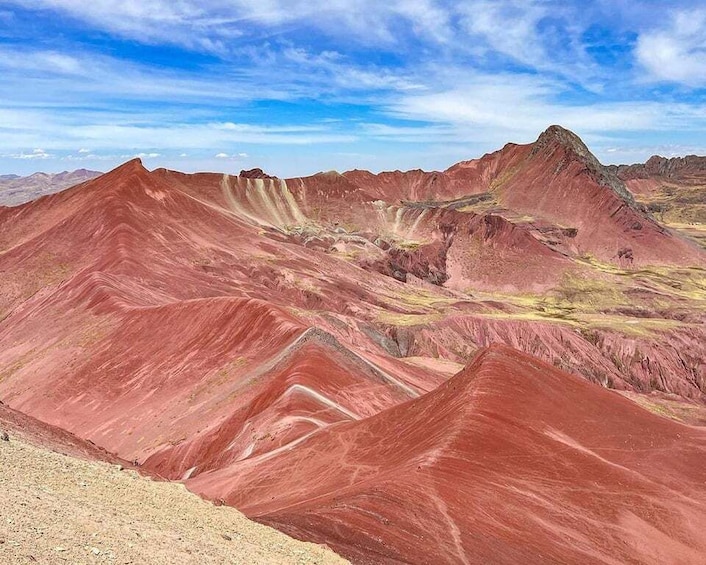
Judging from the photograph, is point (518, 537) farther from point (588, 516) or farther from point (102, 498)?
point (102, 498)

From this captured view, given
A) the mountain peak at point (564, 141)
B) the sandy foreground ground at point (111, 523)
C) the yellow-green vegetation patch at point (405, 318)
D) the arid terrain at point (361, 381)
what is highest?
the mountain peak at point (564, 141)

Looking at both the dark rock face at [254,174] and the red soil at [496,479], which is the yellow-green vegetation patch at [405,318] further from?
the dark rock face at [254,174]

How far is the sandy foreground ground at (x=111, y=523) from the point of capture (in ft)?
31.3

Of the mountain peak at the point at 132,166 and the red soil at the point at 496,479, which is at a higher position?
the mountain peak at the point at 132,166

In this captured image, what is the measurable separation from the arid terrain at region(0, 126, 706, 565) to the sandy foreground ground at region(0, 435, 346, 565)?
→ 0.40 meters

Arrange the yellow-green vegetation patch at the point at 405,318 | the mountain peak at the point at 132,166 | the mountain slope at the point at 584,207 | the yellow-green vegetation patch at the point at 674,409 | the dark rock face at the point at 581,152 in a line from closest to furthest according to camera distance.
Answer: the yellow-green vegetation patch at the point at 674,409 < the yellow-green vegetation patch at the point at 405,318 < the mountain peak at the point at 132,166 < the mountain slope at the point at 584,207 < the dark rock face at the point at 581,152

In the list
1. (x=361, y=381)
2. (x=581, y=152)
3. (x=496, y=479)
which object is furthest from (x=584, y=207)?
(x=496, y=479)

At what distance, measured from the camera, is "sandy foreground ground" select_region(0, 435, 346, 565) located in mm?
9539

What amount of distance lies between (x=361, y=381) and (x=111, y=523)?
28.2 metres

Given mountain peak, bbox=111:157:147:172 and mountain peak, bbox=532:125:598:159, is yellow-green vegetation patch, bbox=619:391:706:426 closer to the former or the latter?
mountain peak, bbox=111:157:147:172

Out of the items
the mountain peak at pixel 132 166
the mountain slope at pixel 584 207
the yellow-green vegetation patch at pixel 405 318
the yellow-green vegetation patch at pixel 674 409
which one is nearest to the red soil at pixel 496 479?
the yellow-green vegetation patch at pixel 674 409

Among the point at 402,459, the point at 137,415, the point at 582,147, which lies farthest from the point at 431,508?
the point at 582,147

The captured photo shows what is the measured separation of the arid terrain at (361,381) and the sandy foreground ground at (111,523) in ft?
1.30

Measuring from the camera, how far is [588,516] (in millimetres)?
20359
